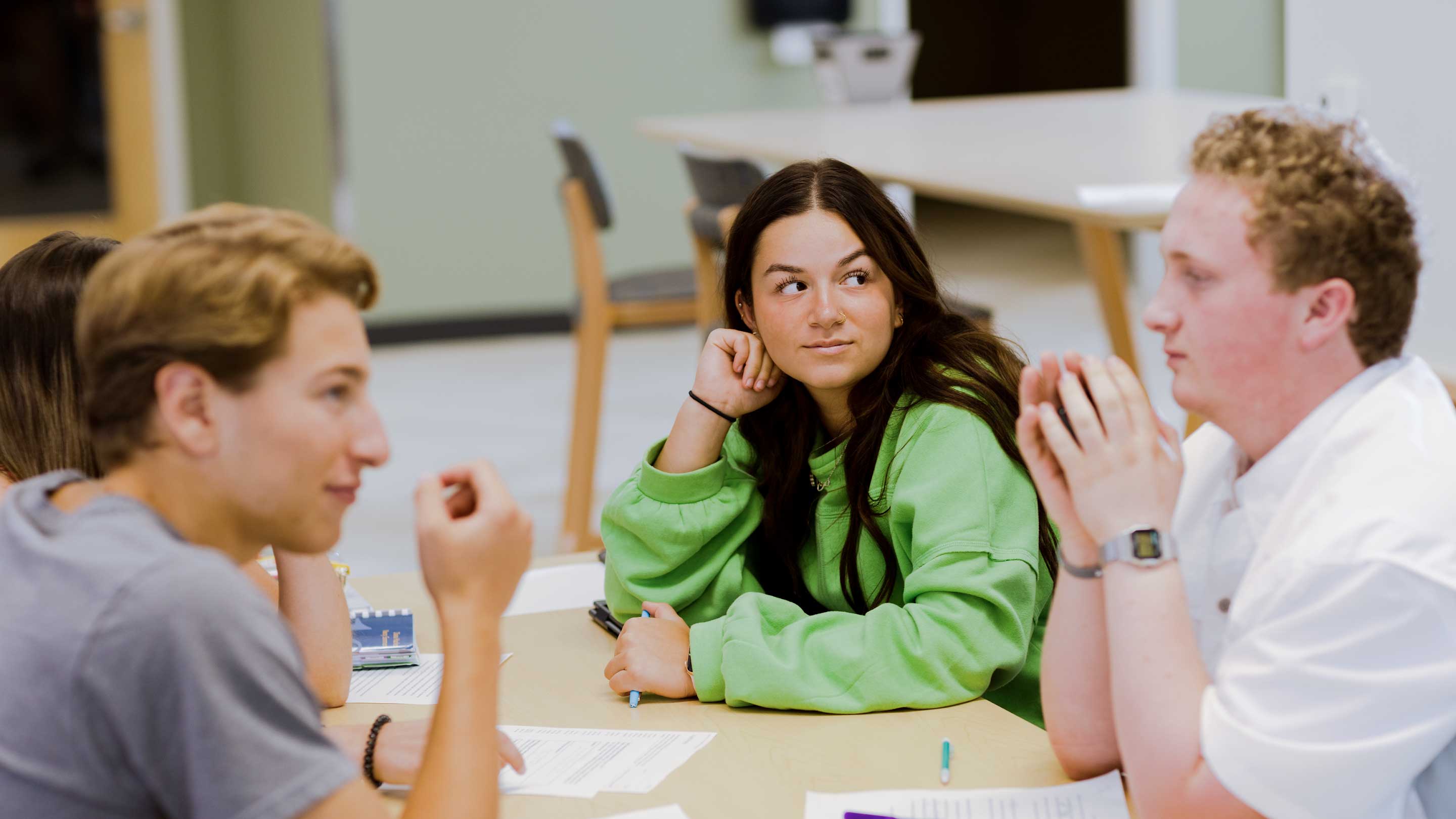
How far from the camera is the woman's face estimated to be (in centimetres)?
169

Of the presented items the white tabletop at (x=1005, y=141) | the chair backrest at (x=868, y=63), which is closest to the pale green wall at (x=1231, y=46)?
the white tabletop at (x=1005, y=141)

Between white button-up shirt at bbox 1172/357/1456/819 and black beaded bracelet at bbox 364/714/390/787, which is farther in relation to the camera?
black beaded bracelet at bbox 364/714/390/787

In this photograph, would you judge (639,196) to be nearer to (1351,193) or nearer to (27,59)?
(27,59)

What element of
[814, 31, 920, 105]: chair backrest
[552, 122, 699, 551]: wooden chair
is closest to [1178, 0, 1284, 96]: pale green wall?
[814, 31, 920, 105]: chair backrest

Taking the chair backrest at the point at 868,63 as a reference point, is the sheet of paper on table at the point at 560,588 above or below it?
below

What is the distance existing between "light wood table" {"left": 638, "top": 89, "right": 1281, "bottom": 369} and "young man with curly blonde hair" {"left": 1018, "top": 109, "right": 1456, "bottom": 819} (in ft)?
3.91

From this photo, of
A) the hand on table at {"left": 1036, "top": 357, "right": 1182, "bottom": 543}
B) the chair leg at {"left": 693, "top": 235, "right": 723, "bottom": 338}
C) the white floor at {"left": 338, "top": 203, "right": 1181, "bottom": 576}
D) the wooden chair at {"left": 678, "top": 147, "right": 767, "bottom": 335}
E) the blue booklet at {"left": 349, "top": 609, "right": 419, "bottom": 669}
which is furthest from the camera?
the white floor at {"left": 338, "top": 203, "right": 1181, "bottom": 576}

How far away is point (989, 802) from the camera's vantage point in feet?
4.11

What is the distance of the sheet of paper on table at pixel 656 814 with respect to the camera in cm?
125

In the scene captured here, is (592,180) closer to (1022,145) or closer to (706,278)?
(706,278)

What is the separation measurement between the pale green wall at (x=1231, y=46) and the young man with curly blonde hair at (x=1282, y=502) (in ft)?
18.5

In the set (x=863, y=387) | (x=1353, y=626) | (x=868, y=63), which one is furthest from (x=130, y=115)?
(x=1353, y=626)

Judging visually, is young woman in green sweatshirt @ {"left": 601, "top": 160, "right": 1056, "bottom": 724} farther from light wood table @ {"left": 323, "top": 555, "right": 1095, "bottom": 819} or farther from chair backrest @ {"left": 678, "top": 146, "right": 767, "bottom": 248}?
chair backrest @ {"left": 678, "top": 146, "right": 767, "bottom": 248}

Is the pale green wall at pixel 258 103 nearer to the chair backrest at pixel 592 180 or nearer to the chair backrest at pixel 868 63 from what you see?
the chair backrest at pixel 868 63
